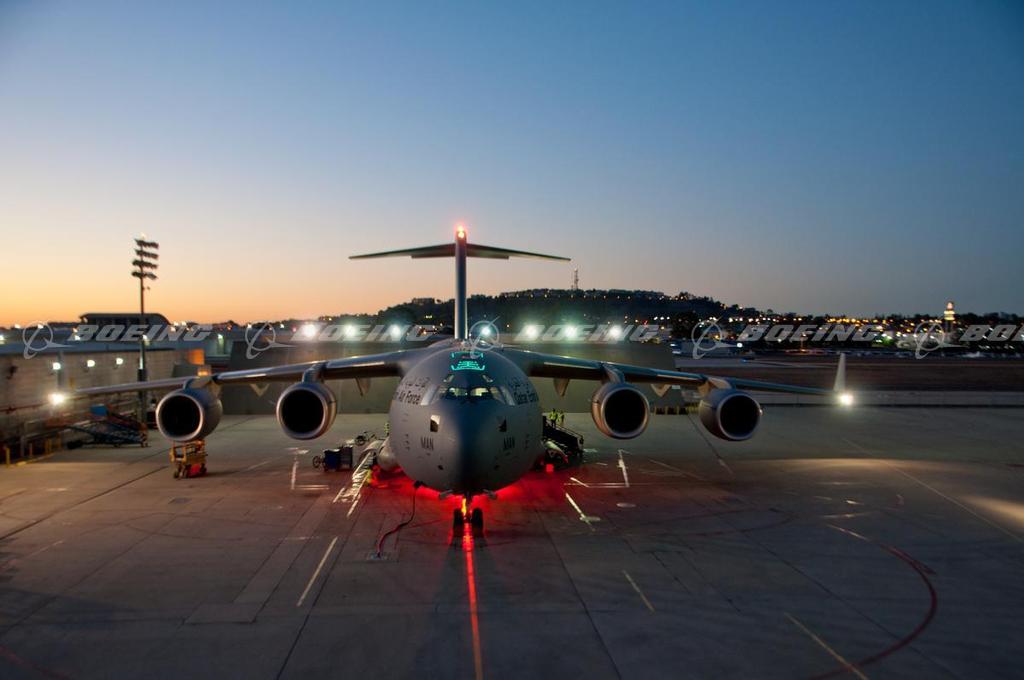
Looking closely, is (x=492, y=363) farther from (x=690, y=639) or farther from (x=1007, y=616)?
(x=1007, y=616)

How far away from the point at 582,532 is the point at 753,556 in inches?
128

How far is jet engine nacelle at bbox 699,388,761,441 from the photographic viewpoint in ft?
46.6

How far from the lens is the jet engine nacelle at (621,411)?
43.7 feet

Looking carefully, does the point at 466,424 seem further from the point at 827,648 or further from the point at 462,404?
the point at 827,648

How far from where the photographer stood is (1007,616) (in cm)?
833

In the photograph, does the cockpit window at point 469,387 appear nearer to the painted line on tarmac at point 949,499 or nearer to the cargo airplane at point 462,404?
the cargo airplane at point 462,404

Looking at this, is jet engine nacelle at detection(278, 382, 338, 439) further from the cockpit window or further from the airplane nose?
the airplane nose

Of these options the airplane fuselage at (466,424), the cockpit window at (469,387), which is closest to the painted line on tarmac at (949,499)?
the airplane fuselage at (466,424)

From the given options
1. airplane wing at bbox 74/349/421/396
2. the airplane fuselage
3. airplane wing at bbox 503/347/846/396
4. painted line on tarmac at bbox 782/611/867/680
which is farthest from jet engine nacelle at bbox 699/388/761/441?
airplane wing at bbox 74/349/421/396

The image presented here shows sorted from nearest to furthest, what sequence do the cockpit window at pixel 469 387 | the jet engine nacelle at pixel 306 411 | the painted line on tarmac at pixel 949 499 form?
the cockpit window at pixel 469 387 → the painted line on tarmac at pixel 949 499 → the jet engine nacelle at pixel 306 411

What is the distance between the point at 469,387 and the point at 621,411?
4.21 metres

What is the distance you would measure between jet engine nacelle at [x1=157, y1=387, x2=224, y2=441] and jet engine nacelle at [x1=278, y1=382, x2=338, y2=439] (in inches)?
85.0

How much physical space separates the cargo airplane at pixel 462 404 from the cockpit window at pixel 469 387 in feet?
0.07

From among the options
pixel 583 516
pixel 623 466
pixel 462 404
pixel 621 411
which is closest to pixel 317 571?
pixel 462 404
